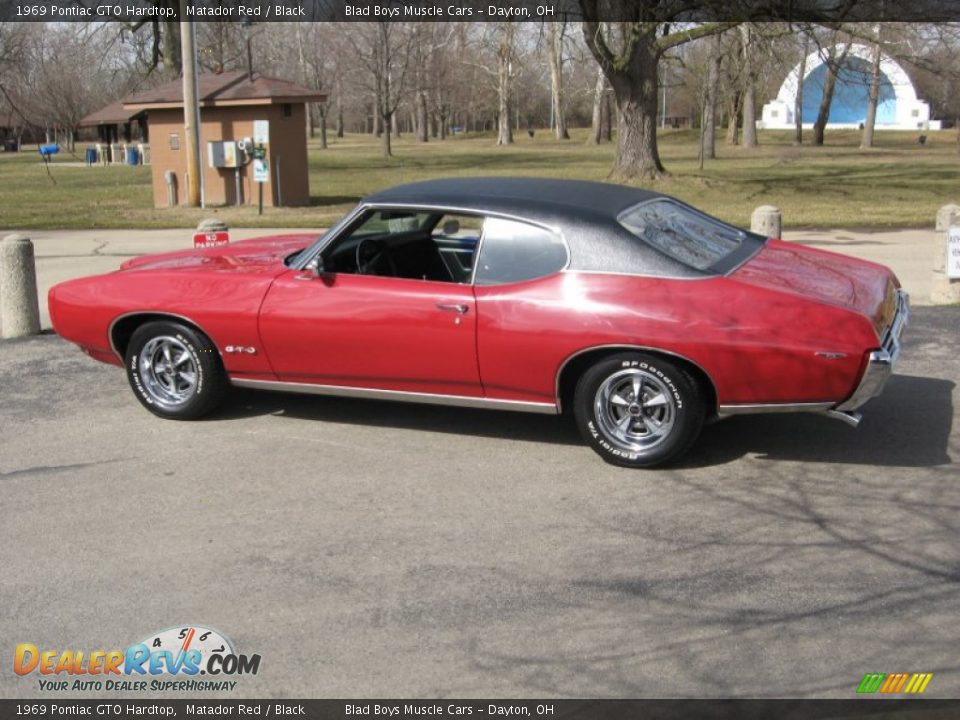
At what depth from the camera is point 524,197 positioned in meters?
6.02

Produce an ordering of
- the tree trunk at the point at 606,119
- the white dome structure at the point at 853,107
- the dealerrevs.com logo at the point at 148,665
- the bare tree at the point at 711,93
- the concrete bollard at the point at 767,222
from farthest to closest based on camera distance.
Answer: the white dome structure at the point at 853,107
the tree trunk at the point at 606,119
the bare tree at the point at 711,93
the concrete bollard at the point at 767,222
the dealerrevs.com logo at the point at 148,665

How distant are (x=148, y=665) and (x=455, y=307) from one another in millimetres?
2597

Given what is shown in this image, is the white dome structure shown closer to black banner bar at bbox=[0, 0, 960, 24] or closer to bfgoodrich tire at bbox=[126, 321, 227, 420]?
black banner bar at bbox=[0, 0, 960, 24]

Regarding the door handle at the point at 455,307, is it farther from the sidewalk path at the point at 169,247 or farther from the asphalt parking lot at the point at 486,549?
the sidewalk path at the point at 169,247

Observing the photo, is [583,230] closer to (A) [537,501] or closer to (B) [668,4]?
(A) [537,501]

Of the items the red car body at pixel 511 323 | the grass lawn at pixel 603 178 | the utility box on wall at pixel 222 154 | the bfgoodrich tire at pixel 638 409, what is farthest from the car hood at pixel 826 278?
the utility box on wall at pixel 222 154

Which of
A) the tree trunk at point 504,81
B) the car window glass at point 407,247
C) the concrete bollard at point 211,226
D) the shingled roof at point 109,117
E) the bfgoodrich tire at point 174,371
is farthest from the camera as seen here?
the tree trunk at point 504,81

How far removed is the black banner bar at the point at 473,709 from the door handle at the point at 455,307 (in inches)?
103

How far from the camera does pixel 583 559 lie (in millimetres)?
4609

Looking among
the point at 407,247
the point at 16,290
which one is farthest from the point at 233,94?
the point at 407,247

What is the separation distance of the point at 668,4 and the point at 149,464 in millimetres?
19439

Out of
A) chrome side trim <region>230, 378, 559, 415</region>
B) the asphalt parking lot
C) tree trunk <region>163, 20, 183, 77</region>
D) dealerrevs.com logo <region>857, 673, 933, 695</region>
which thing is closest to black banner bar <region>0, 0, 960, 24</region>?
tree trunk <region>163, 20, 183, 77</region>

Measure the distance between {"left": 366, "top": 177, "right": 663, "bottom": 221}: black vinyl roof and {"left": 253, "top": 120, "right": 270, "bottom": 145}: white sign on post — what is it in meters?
15.5

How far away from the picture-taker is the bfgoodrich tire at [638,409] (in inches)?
213
